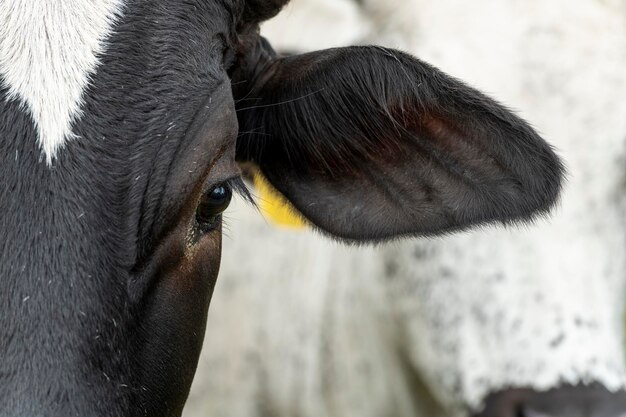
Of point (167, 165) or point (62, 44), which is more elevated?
point (62, 44)

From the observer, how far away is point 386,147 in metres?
2.90

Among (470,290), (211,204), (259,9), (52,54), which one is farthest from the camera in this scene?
(470,290)

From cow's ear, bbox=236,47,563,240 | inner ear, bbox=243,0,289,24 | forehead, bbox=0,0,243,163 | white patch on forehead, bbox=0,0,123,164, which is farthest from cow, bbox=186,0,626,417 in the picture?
white patch on forehead, bbox=0,0,123,164

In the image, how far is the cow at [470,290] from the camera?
349cm

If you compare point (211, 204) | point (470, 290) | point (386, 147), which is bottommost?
point (470, 290)

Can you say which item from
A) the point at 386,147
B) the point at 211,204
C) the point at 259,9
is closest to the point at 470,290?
the point at 386,147

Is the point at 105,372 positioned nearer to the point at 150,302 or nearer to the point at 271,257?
the point at 150,302

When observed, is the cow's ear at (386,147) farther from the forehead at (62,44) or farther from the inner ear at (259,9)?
the forehead at (62,44)

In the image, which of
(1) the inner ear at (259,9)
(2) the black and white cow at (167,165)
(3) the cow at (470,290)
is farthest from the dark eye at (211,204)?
(3) the cow at (470,290)

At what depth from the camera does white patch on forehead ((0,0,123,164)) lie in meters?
2.15

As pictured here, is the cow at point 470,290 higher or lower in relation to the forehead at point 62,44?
lower

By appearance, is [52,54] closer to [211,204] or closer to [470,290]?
[211,204]

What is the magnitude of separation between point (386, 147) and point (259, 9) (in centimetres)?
49

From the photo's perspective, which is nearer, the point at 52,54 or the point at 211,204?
the point at 52,54
